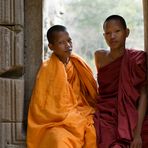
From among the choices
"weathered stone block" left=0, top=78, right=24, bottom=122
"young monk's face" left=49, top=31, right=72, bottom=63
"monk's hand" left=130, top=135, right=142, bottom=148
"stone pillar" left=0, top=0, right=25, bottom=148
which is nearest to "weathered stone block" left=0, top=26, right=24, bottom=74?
"stone pillar" left=0, top=0, right=25, bottom=148

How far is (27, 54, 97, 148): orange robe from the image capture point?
239 centimetres

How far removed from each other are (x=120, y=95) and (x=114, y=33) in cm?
42

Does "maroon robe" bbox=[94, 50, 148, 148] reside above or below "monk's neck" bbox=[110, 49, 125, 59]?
below

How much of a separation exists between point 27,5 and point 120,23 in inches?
26.3

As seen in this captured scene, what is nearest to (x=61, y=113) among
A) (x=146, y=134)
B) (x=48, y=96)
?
(x=48, y=96)

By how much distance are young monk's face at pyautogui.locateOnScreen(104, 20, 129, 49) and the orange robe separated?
0.26 meters

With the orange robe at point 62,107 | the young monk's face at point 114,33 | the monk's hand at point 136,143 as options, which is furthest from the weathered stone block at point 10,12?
the monk's hand at point 136,143

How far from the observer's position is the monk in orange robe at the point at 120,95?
2.39m

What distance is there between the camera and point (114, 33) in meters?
2.59

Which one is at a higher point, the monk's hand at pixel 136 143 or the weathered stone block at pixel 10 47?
the weathered stone block at pixel 10 47

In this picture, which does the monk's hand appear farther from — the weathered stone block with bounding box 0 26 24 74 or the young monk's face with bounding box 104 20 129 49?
the weathered stone block with bounding box 0 26 24 74

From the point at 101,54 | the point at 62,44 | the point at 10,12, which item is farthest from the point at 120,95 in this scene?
the point at 10,12

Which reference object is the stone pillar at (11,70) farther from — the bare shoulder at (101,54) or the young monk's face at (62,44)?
the bare shoulder at (101,54)

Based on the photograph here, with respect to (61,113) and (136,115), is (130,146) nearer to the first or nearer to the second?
(136,115)
